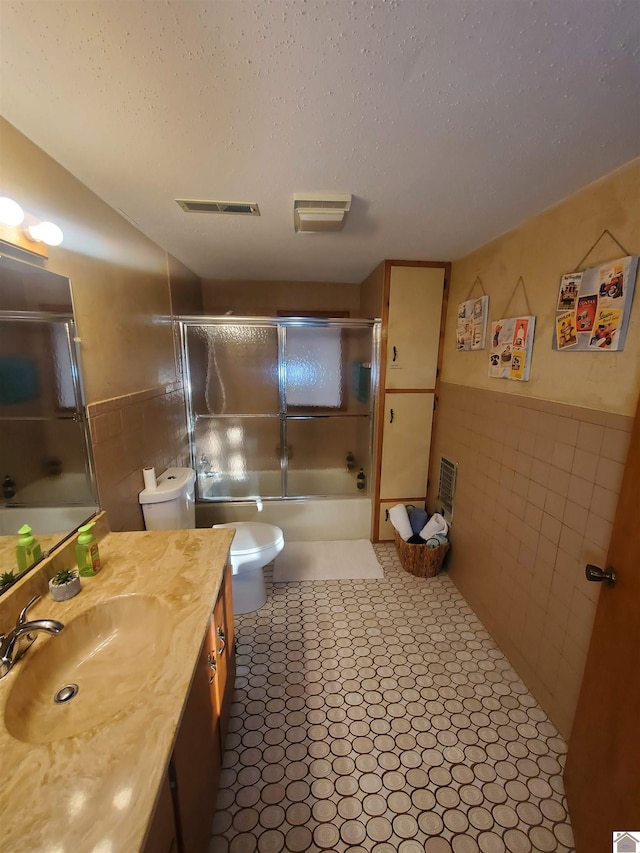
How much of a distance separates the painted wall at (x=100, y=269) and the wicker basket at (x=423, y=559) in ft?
6.58

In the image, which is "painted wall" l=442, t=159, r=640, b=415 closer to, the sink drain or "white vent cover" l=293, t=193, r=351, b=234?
"white vent cover" l=293, t=193, r=351, b=234

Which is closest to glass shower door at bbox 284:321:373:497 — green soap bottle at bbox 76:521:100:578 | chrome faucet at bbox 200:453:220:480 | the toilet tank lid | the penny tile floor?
chrome faucet at bbox 200:453:220:480

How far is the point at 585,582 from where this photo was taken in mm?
1278

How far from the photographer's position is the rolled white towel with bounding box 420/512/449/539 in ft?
7.77

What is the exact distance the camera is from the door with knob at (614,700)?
34.7 inches

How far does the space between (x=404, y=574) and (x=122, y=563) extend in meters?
1.85

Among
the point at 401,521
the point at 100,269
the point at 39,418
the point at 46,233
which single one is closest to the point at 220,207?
the point at 100,269

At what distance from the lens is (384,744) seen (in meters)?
1.33

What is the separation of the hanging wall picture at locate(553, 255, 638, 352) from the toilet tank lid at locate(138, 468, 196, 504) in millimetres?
1944

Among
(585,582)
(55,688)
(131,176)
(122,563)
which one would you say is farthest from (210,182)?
(585,582)

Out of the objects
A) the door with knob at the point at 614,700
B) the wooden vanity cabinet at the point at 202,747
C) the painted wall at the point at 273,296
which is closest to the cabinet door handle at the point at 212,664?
the wooden vanity cabinet at the point at 202,747

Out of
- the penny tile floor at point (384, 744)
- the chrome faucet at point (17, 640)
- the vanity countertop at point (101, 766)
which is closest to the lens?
the vanity countertop at point (101, 766)

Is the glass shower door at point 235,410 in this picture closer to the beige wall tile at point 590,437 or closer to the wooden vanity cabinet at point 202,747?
the wooden vanity cabinet at point 202,747

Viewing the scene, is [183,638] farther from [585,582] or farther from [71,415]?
[585,582]
